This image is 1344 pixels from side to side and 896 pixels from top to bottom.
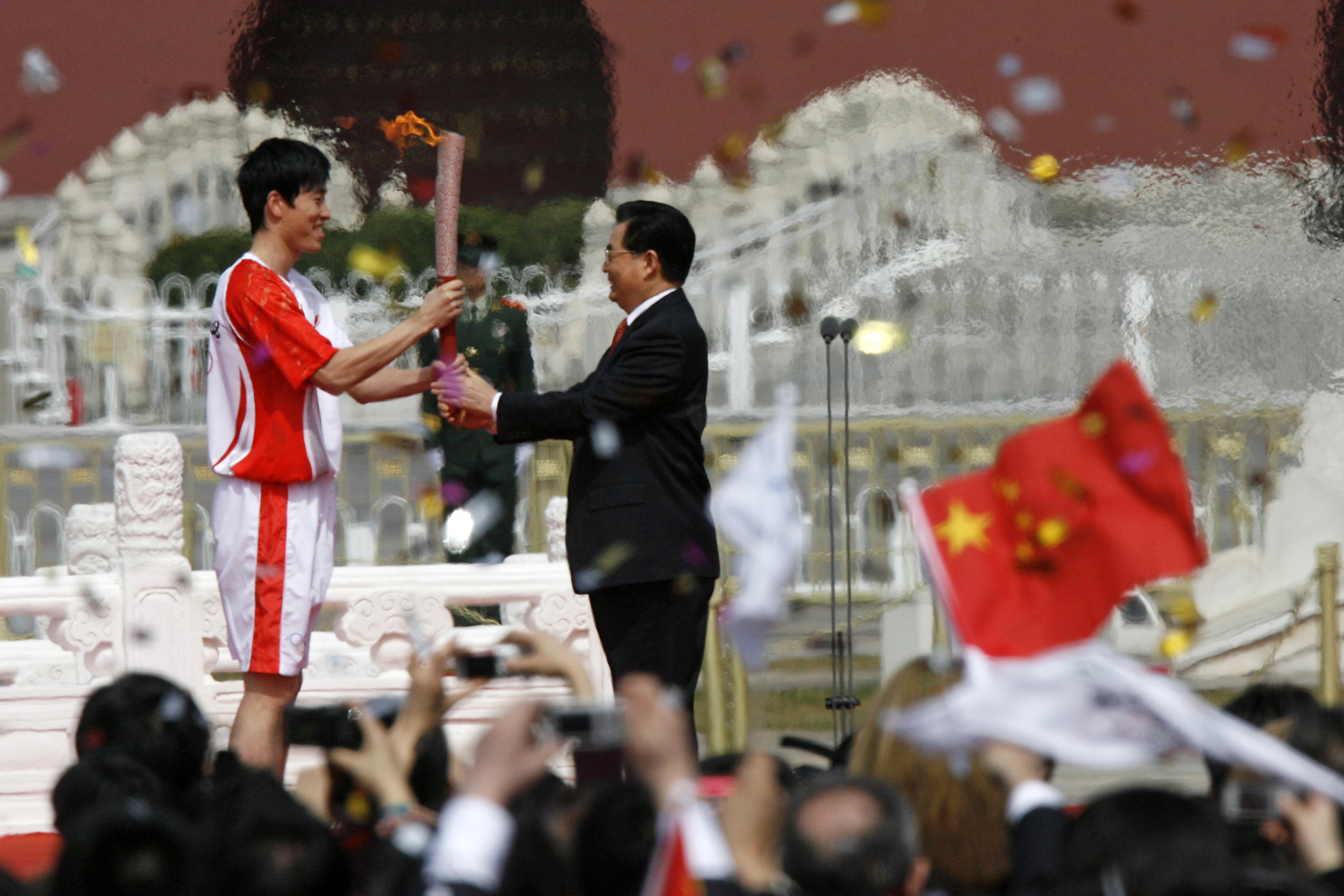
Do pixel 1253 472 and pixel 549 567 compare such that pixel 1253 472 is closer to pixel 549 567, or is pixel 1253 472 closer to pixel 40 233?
pixel 549 567

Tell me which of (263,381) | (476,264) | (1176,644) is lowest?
(1176,644)

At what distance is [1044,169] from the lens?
666cm

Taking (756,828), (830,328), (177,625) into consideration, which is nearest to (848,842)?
(756,828)

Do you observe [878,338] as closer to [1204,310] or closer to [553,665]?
[1204,310]

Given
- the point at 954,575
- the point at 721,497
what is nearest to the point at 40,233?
the point at 721,497

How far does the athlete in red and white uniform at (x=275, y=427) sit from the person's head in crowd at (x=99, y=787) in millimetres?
896

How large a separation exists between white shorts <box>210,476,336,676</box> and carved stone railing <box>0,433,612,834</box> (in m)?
1.05

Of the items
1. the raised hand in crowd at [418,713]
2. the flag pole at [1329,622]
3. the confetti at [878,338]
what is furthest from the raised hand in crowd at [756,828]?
the confetti at [878,338]

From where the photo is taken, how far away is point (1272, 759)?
1535 mm

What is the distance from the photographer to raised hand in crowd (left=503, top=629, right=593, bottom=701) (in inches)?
82.0

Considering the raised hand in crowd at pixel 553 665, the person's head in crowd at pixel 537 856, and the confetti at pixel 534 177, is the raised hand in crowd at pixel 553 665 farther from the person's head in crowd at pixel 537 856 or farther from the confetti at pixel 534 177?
the confetti at pixel 534 177

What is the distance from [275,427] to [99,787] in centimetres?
112

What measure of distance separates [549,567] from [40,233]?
16.6ft

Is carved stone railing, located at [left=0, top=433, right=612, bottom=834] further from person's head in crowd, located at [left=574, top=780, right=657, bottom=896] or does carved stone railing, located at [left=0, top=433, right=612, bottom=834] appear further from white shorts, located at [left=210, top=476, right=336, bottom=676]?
person's head in crowd, located at [left=574, top=780, right=657, bottom=896]
